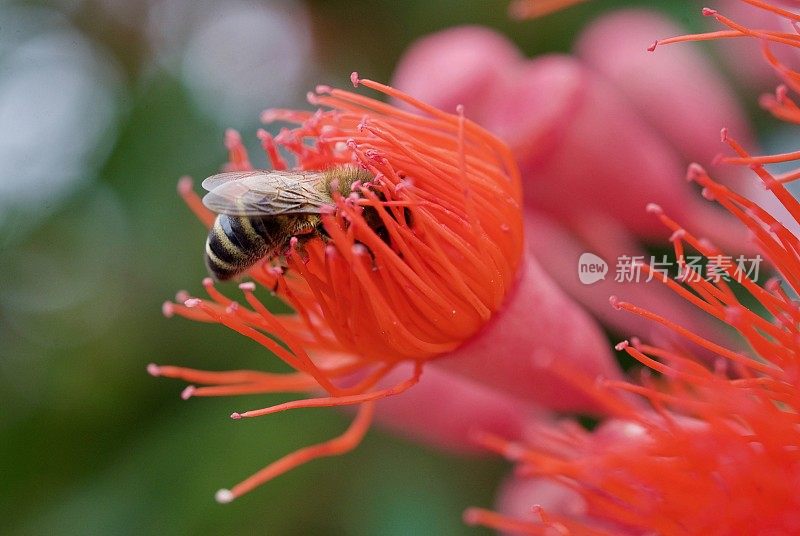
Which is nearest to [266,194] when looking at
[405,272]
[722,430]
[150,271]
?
[405,272]

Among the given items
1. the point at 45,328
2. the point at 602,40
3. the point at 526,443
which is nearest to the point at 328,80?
the point at 602,40

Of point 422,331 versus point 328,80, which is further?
point 328,80

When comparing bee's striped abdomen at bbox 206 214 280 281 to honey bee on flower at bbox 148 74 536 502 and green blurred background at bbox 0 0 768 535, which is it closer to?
honey bee on flower at bbox 148 74 536 502

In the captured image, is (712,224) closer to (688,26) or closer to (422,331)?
(688,26)

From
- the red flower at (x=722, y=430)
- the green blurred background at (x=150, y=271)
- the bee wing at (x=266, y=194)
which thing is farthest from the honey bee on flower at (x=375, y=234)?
the green blurred background at (x=150, y=271)

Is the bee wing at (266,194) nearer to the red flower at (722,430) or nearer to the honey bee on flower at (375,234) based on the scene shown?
the honey bee on flower at (375,234)

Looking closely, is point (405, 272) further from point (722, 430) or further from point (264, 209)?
point (722, 430)

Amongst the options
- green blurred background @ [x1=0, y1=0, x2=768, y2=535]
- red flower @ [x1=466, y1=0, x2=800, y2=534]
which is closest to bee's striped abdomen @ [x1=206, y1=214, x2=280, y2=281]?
red flower @ [x1=466, y1=0, x2=800, y2=534]
